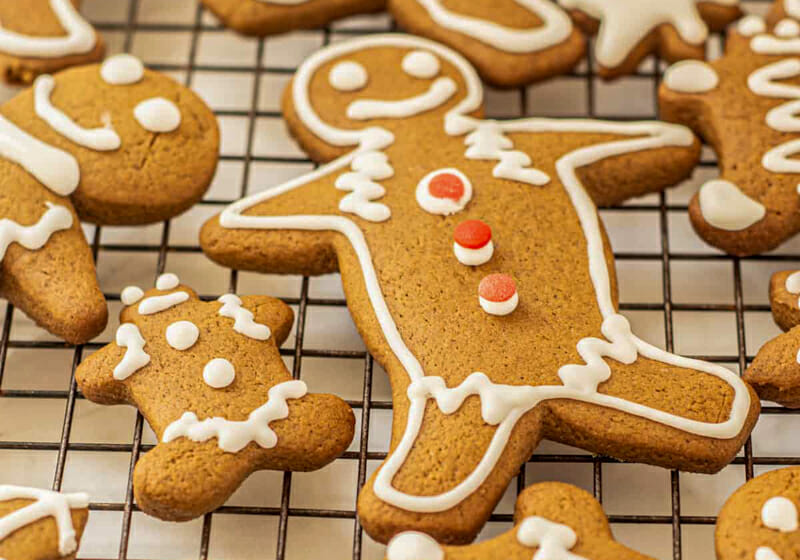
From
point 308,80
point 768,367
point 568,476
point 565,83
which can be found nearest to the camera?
point 768,367

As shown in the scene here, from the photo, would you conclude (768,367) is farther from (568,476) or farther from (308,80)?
(308,80)

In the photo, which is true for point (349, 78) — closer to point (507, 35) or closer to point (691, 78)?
point (507, 35)

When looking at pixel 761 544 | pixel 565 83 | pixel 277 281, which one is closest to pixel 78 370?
pixel 277 281

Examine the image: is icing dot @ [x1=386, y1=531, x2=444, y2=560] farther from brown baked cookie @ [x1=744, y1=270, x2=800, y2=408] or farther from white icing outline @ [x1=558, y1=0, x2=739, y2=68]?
white icing outline @ [x1=558, y1=0, x2=739, y2=68]

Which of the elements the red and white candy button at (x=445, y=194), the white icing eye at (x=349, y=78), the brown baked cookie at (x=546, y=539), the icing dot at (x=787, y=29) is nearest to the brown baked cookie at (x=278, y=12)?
the white icing eye at (x=349, y=78)

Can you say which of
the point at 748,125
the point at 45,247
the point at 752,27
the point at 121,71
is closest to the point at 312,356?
the point at 45,247

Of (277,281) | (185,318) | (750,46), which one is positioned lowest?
(277,281)

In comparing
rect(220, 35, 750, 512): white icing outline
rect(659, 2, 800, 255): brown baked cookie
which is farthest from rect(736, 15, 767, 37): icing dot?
rect(220, 35, 750, 512): white icing outline
